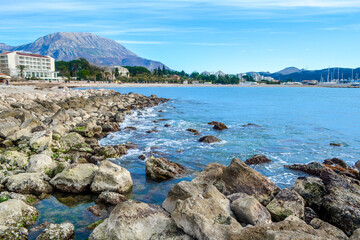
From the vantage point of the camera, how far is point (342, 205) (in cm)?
788

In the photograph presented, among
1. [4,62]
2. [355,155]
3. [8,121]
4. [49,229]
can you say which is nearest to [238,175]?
[49,229]

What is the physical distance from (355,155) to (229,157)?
8510 mm

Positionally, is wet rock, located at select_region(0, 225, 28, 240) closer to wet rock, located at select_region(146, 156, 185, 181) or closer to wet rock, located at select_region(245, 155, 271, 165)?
wet rock, located at select_region(146, 156, 185, 181)

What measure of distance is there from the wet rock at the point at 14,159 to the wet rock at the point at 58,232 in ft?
18.8

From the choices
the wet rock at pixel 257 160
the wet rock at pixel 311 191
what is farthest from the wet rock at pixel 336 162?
the wet rock at pixel 311 191

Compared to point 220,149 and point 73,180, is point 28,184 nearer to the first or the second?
point 73,180

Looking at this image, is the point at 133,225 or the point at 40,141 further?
the point at 40,141

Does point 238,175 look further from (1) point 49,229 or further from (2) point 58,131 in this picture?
(2) point 58,131

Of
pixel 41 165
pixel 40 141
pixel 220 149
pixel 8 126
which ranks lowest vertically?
pixel 220 149

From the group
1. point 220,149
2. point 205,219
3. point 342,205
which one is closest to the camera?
point 205,219

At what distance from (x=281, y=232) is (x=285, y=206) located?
3004mm

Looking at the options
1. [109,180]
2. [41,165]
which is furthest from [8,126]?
[109,180]

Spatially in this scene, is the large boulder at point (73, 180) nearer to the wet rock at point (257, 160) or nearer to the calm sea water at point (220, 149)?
the calm sea water at point (220, 149)

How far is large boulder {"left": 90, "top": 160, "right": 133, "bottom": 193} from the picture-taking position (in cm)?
1031
